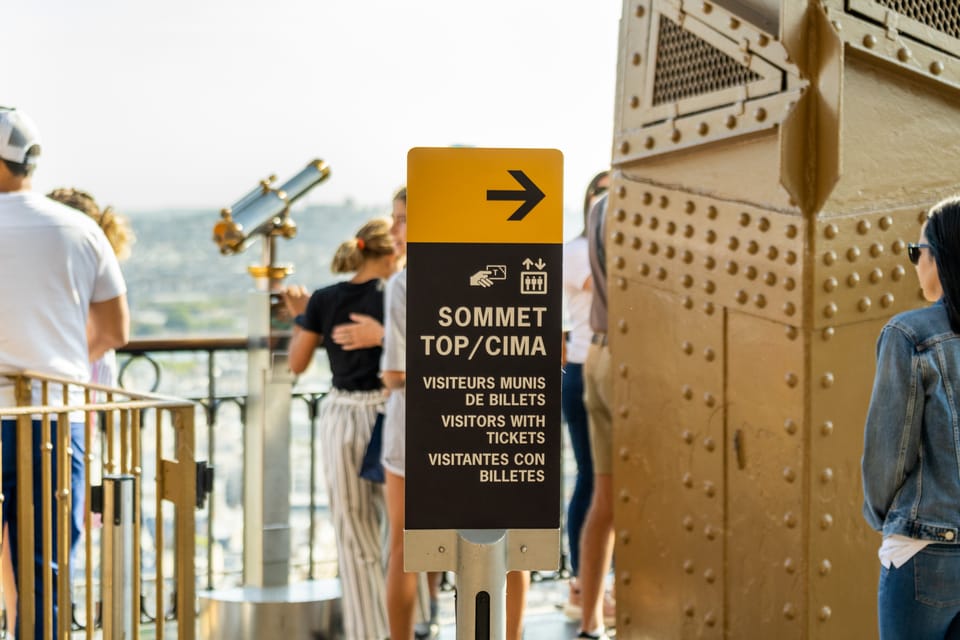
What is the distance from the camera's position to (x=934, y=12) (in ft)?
10.7

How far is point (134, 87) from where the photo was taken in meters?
30.8

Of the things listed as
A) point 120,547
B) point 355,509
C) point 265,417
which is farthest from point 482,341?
point 265,417

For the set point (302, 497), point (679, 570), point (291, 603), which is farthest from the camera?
point (302, 497)

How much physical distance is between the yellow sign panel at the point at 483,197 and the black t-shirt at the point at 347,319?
259 cm

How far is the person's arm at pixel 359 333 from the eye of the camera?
481cm

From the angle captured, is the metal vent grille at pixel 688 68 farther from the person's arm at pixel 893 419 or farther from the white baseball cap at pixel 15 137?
the white baseball cap at pixel 15 137

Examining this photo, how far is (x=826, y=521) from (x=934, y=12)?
1.38m

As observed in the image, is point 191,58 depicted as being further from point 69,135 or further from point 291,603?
point 291,603

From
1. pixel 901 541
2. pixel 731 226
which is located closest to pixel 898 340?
pixel 901 541

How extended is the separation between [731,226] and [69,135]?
29.7 m

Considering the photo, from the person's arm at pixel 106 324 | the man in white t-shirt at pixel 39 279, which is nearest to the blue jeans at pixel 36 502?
the man in white t-shirt at pixel 39 279

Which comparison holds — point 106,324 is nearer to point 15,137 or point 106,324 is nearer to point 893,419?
point 15,137

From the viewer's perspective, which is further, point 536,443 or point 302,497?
point 302,497

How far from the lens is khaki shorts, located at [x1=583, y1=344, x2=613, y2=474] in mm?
4871
